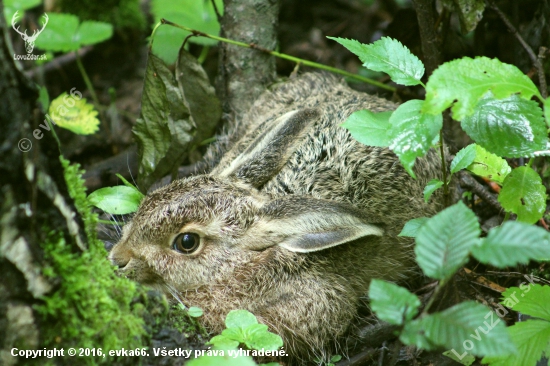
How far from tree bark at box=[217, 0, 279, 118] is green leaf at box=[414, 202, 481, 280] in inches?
156

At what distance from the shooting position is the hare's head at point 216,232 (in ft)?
13.1

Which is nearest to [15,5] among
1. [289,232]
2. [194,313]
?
[289,232]

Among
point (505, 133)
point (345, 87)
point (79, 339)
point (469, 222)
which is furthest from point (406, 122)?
point (345, 87)

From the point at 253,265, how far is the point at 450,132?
240 centimetres

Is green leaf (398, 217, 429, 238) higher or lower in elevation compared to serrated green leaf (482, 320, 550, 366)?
higher

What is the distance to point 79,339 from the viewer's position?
2.59 m

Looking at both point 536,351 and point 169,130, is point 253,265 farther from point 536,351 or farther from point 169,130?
point 536,351

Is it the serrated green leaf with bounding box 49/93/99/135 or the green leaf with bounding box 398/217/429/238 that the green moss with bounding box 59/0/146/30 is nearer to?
the serrated green leaf with bounding box 49/93/99/135

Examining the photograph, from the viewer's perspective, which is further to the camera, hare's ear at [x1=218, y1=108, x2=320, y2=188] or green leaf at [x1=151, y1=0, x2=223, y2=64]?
green leaf at [x1=151, y1=0, x2=223, y2=64]

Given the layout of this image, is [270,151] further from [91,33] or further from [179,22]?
[91,33]

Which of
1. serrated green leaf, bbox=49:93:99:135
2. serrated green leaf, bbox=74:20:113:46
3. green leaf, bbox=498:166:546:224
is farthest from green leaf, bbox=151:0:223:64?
Answer: green leaf, bbox=498:166:546:224

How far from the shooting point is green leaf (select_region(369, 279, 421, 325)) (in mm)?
2359

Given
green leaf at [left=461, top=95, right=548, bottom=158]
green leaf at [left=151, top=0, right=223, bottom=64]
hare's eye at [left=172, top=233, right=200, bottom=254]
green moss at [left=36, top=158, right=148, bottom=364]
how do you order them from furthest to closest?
green leaf at [left=151, top=0, right=223, bottom=64] → hare's eye at [left=172, top=233, right=200, bottom=254] → green leaf at [left=461, top=95, right=548, bottom=158] → green moss at [left=36, top=158, right=148, bottom=364]

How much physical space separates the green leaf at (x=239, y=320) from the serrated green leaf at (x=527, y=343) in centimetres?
133
